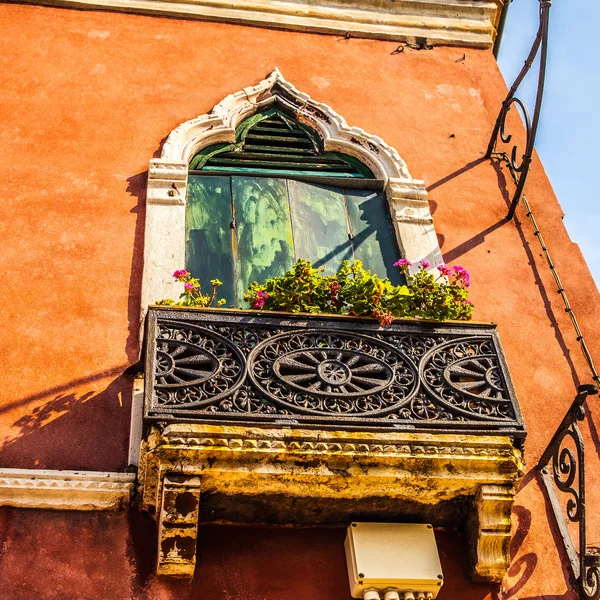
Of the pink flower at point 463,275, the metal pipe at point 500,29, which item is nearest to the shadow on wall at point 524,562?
the pink flower at point 463,275

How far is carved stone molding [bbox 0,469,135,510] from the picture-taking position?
5.12 m

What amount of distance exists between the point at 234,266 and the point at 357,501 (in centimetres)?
207

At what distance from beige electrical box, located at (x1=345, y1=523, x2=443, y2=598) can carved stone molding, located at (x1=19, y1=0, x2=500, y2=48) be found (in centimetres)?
518

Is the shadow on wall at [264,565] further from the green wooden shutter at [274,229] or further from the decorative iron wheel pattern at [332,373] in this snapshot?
the green wooden shutter at [274,229]

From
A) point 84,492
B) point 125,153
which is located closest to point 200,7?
point 125,153

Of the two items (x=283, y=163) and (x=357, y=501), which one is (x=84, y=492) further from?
(x=283, y=163)

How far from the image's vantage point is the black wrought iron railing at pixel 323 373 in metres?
4.99

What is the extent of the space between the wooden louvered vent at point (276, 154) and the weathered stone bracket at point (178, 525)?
10.2 feet

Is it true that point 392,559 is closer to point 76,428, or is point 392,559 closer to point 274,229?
point 76,428

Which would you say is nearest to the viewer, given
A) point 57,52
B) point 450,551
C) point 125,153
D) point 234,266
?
point 450,551

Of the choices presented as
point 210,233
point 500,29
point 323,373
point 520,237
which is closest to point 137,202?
point 210,233

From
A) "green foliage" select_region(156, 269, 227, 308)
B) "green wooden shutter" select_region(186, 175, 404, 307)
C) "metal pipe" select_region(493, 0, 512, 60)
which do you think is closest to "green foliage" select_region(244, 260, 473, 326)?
"green foliage" select_region(156, 269, 227, 308)

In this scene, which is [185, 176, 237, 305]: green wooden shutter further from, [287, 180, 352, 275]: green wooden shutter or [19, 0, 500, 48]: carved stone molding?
[19, 0, 500, 48]: carved stone molding

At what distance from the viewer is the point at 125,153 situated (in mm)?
7242
